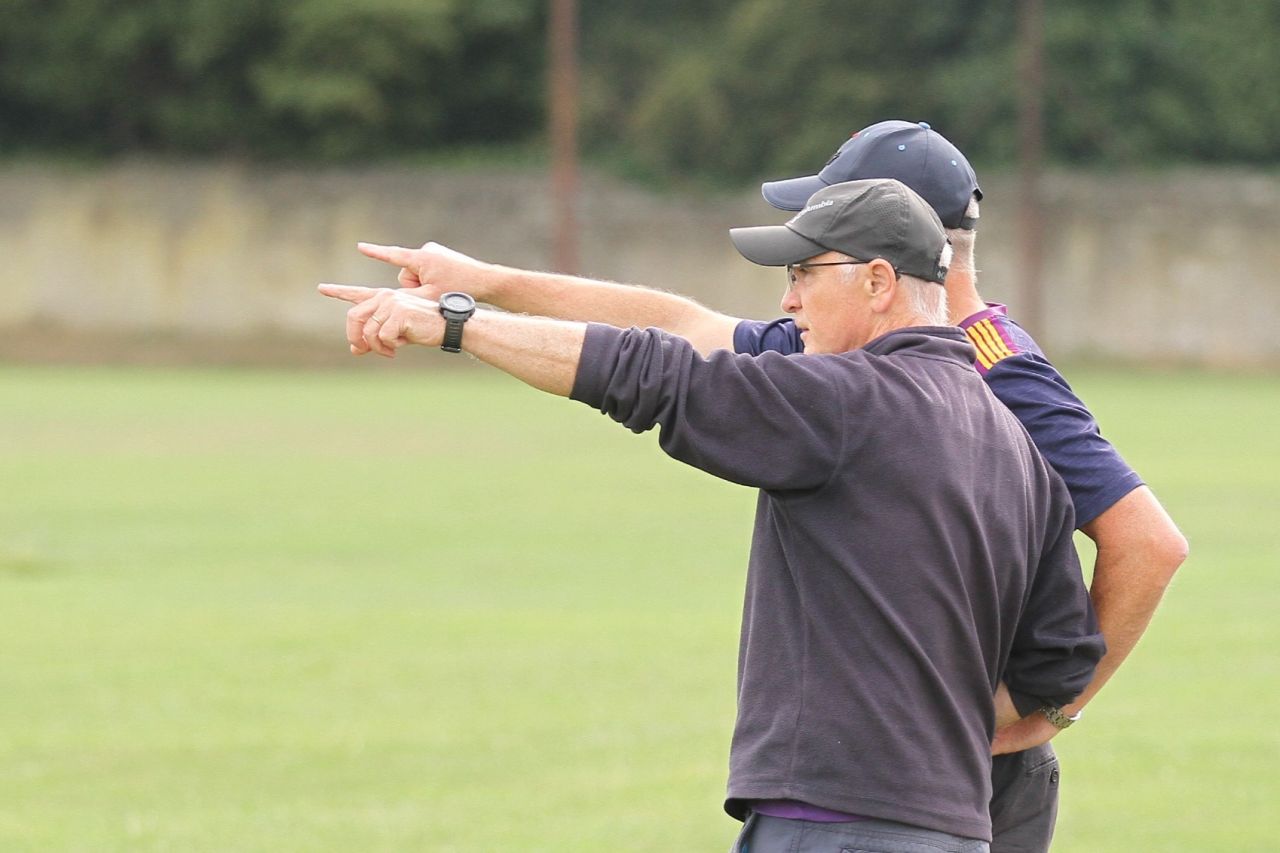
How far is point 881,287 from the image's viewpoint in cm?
351

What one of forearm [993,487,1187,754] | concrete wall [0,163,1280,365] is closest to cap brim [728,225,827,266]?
forearm [993,487,1187,754]

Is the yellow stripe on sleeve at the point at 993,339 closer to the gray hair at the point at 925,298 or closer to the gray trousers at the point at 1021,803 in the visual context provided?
the gray hair at the point at 925,298

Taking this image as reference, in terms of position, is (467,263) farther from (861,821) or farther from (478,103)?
(478,103)

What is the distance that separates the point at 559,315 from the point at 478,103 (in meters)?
51.4

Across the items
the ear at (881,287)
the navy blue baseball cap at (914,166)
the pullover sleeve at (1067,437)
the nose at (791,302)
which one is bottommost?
the pullover sleeve at (1067,437)

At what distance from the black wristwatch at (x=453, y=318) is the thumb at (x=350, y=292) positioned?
0.23 meters

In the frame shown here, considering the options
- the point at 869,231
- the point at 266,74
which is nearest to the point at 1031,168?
the point at 266,74

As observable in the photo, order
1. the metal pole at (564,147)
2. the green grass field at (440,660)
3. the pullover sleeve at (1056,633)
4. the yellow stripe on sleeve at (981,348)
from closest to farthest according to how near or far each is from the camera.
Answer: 1. the pullover sleeve at (1056,633)
2. the yellow stripe on sleeve at (981,348)
3. the green grass field at (440,660)
4. the metal pole at (564,147)

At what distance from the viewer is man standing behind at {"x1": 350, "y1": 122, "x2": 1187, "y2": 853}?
3.82m

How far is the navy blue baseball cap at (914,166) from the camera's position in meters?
3.89

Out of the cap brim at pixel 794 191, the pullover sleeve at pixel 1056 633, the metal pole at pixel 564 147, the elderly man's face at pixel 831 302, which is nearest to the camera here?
the elderly man's face at pixel 831 302

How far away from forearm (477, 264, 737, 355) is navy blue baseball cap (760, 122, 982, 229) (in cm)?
74

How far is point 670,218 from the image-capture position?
48812 mm

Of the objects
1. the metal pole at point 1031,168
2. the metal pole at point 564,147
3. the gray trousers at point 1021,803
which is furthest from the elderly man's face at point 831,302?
the metal pole at point 1031,168
